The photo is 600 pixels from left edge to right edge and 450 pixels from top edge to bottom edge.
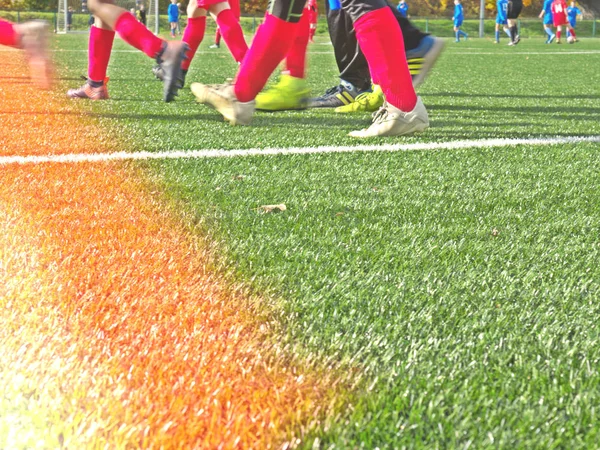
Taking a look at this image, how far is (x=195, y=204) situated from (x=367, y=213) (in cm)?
48

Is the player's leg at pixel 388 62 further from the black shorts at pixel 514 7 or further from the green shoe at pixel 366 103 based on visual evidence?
the black shorts at pixel 514 7

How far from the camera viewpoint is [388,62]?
3.46 m

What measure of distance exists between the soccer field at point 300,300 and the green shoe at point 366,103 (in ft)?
5.29

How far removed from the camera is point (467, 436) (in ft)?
3.34

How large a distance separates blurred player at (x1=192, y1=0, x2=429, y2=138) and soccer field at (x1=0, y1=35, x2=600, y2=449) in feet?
1.43

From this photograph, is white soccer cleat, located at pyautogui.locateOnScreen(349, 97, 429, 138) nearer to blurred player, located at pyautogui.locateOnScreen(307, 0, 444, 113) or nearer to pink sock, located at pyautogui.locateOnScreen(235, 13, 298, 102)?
pink sock, located at pyautogui.locateOnScreen(235, 13, 298, 102)

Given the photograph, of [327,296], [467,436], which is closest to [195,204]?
[327,296]

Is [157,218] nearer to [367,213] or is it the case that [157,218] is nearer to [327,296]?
[367,213]

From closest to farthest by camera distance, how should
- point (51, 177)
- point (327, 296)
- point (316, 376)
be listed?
point (316, 376)
point (327, 296)
point (51, 177)

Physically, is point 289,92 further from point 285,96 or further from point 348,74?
point 348,74

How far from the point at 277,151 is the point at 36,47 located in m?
1.73

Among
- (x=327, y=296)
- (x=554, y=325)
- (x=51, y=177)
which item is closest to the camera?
(x=554, y=325)

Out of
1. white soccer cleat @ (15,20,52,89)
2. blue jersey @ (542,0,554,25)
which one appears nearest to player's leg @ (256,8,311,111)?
white soccer cleat @ (15,20,52,89)

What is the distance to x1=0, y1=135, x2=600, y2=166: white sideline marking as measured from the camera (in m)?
2.84
